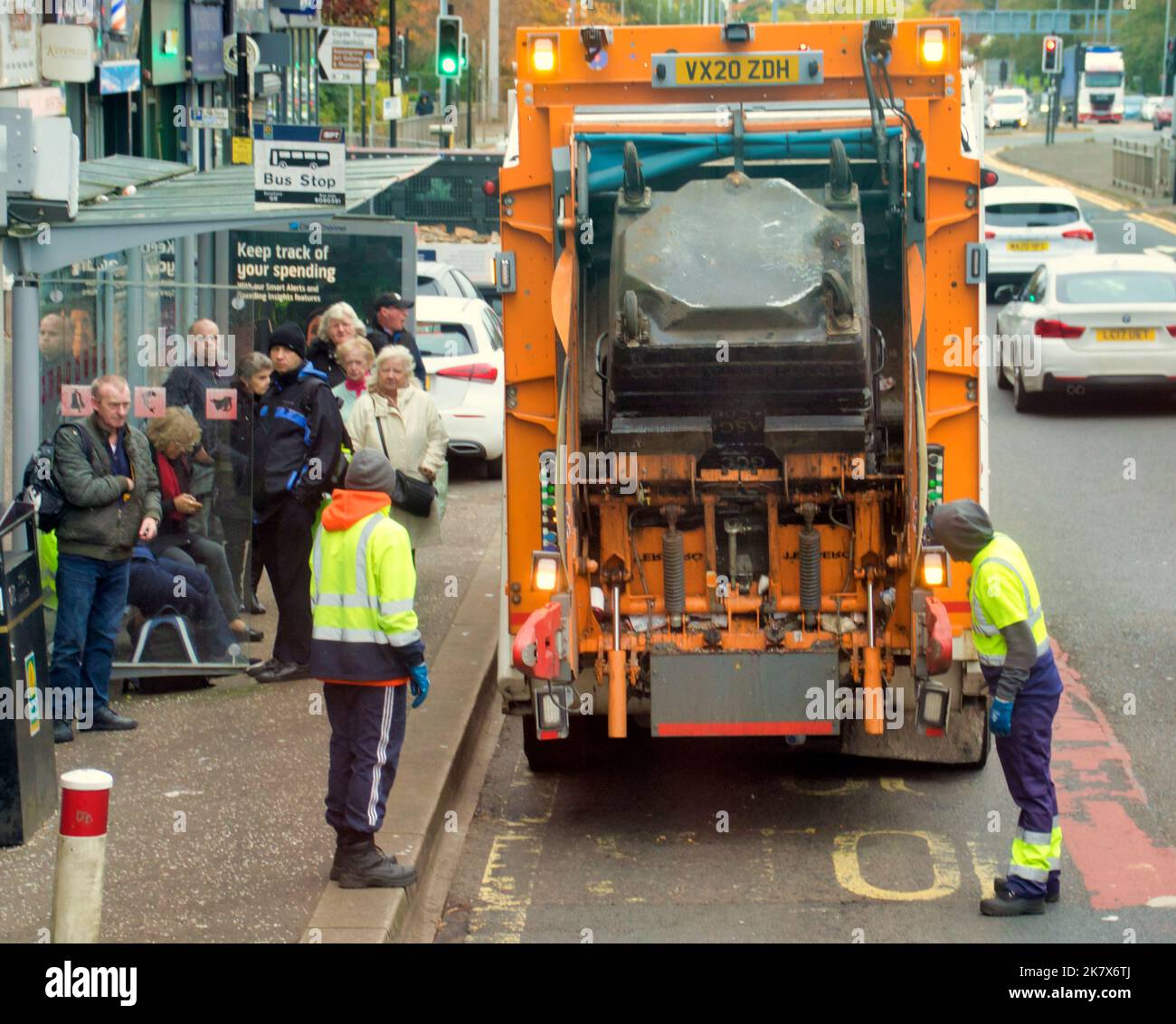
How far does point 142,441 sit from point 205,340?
36.8 inches

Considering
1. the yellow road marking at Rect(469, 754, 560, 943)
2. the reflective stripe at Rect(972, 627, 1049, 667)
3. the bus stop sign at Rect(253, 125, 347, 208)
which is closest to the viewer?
the yellow road marking at Rect(469, 754, 560, 943)

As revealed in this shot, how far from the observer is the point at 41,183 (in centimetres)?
875

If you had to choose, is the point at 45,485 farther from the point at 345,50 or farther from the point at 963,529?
the point at 345,50

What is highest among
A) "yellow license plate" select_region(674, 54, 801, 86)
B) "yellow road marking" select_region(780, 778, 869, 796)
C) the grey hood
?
"yellow license plate" select_region(674, 54, 801, 86)

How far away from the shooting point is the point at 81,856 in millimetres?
5473

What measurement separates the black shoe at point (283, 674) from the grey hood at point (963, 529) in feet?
13.6

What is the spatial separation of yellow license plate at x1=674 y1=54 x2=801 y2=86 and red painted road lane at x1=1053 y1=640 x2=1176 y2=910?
11.1 ft

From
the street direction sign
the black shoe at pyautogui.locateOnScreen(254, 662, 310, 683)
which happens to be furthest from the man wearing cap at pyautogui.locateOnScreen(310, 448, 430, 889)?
the street direction sign

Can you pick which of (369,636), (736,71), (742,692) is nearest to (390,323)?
(736,71)

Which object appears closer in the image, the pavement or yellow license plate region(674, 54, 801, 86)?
the pavement

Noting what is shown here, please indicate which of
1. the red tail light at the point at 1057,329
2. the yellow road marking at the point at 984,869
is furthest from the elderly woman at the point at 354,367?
the red tail light at the point at 1057,329

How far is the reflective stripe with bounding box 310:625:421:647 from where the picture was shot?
279 inches

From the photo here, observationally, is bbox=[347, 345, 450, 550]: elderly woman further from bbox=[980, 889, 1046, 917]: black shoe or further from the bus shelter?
bbox=[980, 889, 1046, 917]: black shoe

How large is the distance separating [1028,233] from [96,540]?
2228 cm
